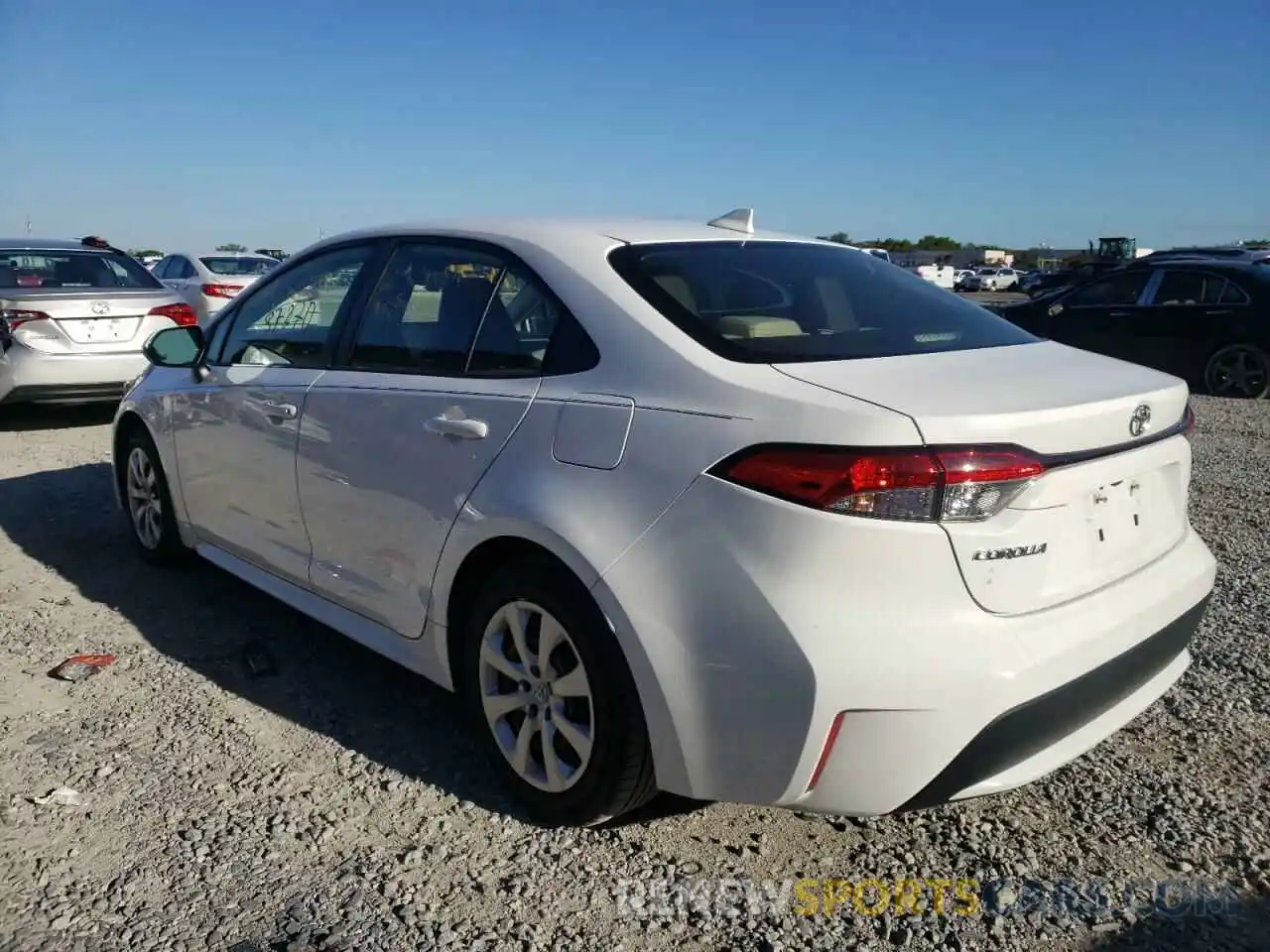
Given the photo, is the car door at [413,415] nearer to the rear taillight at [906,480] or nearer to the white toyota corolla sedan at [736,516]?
the white toyota corolla sedan at [736,516]

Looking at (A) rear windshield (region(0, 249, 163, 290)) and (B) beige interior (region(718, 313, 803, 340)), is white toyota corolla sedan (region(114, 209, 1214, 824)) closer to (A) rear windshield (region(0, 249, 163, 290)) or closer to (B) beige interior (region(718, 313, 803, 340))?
(B) beige interior (region(718, 313, 803, 340))

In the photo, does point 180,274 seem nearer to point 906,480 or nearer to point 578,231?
point 578,231

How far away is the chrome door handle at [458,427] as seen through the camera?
2.84m

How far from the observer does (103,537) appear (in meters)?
5.53

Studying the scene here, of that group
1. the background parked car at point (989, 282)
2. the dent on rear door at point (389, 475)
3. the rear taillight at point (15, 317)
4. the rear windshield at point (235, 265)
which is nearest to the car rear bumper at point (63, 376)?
the rear taillight at point (15, 317)

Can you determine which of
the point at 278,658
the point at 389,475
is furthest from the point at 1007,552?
the point at 278,658

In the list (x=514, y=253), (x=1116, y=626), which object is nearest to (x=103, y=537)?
(x=514, y=253)

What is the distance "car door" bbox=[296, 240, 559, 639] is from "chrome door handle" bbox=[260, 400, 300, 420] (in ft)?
0.30

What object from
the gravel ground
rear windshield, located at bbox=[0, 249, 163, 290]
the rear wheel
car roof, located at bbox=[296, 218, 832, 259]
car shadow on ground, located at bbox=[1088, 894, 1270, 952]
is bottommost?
the gravel ground

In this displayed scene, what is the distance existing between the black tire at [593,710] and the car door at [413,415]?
318 mm

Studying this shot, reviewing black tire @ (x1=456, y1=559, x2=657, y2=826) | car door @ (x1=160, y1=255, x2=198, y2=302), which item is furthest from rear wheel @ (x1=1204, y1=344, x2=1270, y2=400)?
car door @ (x1=160, y1=255, x2=198, y2=302)

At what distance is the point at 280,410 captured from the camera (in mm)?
3684

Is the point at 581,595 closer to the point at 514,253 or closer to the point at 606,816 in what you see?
the point at 606,816

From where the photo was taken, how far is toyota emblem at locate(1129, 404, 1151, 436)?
2.48 metres
